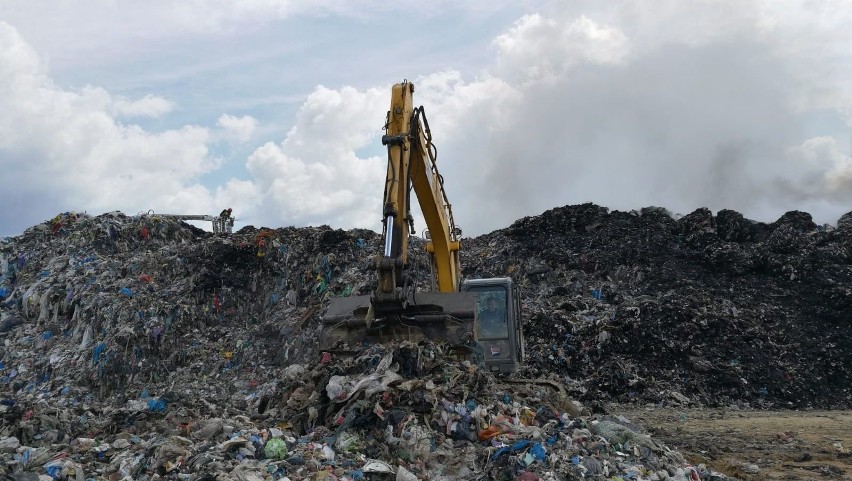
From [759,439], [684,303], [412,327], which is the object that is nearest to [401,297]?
[412,327]

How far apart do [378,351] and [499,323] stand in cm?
272

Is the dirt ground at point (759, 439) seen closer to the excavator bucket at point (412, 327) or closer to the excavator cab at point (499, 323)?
the excavator cab at point (499, 323)

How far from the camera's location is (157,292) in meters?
13.9

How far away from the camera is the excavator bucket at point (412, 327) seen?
6.79 metres

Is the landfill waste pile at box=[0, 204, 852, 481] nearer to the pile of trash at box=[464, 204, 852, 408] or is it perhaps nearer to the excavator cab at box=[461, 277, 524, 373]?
the pile of trash at box=[464, 204, 852, 408]

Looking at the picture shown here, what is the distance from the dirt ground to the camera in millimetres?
6129

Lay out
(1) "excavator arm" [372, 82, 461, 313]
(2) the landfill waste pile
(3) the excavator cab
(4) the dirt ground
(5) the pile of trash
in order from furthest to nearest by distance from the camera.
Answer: (5) the pile of trash → (3) the excavator cab → (1) "excavator arm" [372, 82, 461, 313] → (4) the dirt ground → (2) the landfill waste pile

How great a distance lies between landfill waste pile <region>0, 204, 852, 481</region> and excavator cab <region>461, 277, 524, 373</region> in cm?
52

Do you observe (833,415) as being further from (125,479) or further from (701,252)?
(125,479)

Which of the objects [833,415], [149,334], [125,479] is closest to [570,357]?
[833,415]

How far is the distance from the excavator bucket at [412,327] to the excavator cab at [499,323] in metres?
1.51

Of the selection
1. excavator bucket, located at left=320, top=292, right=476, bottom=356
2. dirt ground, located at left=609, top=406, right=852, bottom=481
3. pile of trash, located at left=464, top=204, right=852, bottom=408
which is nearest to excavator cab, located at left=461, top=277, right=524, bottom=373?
excavator bucket, located at left=320, top=292, right=476, bottom=356

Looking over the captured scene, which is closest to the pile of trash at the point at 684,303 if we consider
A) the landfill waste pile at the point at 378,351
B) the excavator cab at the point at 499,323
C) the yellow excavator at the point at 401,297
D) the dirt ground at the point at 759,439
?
the landfill waste pile at the point at 378,351

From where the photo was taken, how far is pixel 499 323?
8648 millimetres
